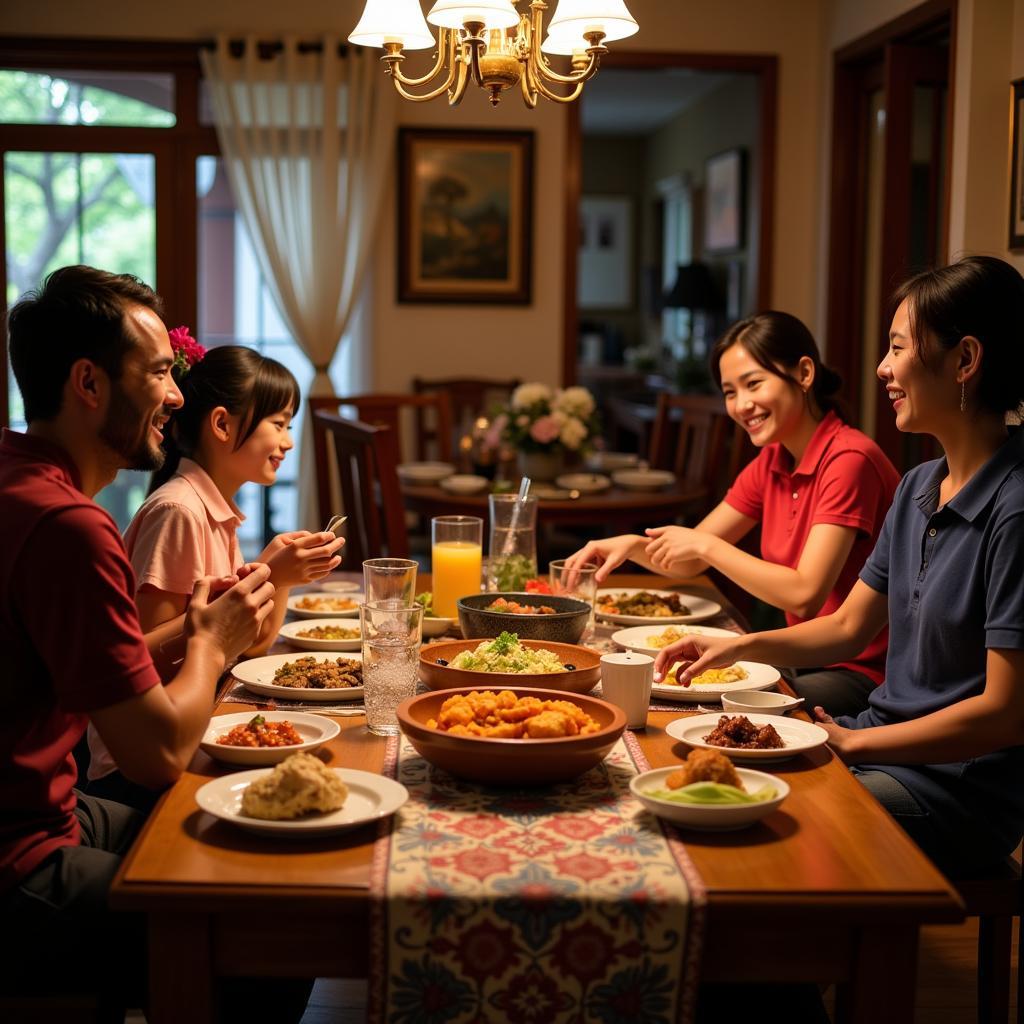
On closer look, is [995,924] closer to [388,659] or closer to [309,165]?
[388,659]

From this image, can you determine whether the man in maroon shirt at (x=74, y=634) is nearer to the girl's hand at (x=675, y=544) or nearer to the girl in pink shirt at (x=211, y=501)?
the girl in pink shirt at (x=211, y=501)

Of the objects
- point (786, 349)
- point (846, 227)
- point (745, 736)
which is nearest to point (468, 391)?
point (846, 227)

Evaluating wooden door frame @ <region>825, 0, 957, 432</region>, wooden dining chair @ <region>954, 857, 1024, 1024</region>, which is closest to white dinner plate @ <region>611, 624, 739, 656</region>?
wooden dining chair @ <region>954, 857, 1024, 1024</region>

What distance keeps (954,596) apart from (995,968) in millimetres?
549

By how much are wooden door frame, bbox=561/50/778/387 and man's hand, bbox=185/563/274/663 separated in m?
4.11

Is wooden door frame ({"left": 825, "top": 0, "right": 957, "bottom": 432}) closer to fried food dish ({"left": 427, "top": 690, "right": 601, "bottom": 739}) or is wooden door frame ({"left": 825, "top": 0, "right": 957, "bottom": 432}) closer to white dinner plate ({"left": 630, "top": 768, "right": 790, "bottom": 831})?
fried food dish ({"left": 427, "top": 690, "right": 601, "bottom": 739})

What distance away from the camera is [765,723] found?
173cm

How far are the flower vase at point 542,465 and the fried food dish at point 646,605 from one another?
5.94 feet

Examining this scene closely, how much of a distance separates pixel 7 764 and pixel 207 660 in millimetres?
269

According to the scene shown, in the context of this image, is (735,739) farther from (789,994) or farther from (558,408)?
(558,408)

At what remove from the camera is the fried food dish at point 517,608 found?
2082mm

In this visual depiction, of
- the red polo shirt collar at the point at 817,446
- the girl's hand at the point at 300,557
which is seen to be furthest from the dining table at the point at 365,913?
the red polo shirt collar at the point at 817,446

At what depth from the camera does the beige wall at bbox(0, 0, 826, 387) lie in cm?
537

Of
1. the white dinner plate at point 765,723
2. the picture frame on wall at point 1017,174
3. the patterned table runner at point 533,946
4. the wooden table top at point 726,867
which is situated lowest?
the patterned table runner at point 533,946
